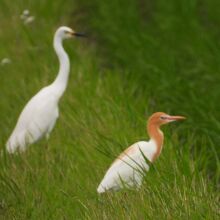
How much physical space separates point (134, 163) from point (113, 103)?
1.62 meters

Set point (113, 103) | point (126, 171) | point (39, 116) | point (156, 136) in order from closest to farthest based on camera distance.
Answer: point (126, 171) → point (156, 136) → point (113, 103) → point (39, 116)

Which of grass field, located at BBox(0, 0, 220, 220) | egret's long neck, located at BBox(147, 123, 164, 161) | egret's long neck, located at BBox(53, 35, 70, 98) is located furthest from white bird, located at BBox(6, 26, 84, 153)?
egret's long neck, located at BBox(147, 123, 164, 161)

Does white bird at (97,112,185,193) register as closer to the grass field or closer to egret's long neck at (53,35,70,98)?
the grass field

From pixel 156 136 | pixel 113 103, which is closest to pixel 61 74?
pixel 113 103

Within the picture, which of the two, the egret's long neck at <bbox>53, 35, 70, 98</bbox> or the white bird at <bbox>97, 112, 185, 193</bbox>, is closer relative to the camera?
the white bird at <bbox>97, 112, 185, 193</bbox>

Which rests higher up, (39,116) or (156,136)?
(156,136)

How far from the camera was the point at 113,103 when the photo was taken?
293 inches

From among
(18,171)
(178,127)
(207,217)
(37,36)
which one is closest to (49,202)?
(18,171)

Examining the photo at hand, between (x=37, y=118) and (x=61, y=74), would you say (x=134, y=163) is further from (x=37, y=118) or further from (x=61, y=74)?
(x=61, y=74)

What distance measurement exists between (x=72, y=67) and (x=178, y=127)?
192 centimetres

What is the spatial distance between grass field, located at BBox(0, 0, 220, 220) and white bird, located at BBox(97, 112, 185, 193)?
0.09 metres

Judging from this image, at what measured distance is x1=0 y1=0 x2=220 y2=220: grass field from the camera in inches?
211

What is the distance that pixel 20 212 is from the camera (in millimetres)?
5664

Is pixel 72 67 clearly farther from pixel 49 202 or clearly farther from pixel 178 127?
pixel 49 202
